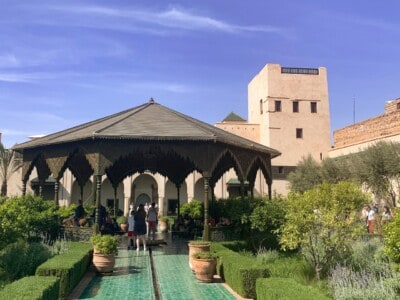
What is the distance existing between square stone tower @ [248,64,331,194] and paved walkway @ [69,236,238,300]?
29.2 m

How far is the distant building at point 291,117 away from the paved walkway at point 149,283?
1146 inches

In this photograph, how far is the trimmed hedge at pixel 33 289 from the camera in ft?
19.5

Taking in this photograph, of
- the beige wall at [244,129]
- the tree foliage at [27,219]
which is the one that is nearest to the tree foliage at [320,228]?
the tree foliage at [27,219]

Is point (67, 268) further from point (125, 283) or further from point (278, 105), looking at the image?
point (278, 105)

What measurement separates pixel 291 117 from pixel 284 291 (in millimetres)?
36491

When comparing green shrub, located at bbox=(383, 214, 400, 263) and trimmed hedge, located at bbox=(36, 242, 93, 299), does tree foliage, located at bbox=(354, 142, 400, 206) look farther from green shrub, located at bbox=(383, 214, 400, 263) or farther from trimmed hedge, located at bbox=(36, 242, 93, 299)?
trimmed hedge, located at bbox=(36, 242, 93, 299)

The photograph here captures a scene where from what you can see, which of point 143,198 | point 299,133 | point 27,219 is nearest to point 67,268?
point 27,219

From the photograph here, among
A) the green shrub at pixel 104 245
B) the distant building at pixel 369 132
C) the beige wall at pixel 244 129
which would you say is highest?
the beige wall at pixel 244 129

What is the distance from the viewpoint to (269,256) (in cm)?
1223

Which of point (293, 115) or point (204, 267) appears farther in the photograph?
point (293, 115)

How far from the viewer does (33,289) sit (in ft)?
20.9

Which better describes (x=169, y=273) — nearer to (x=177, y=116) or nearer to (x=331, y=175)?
(x=177, y=116)

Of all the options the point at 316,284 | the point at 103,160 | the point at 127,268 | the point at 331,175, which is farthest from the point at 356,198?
the point at 331,175

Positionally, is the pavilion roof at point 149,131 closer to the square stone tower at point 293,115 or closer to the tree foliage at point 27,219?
the tree foliage at point 27,219
